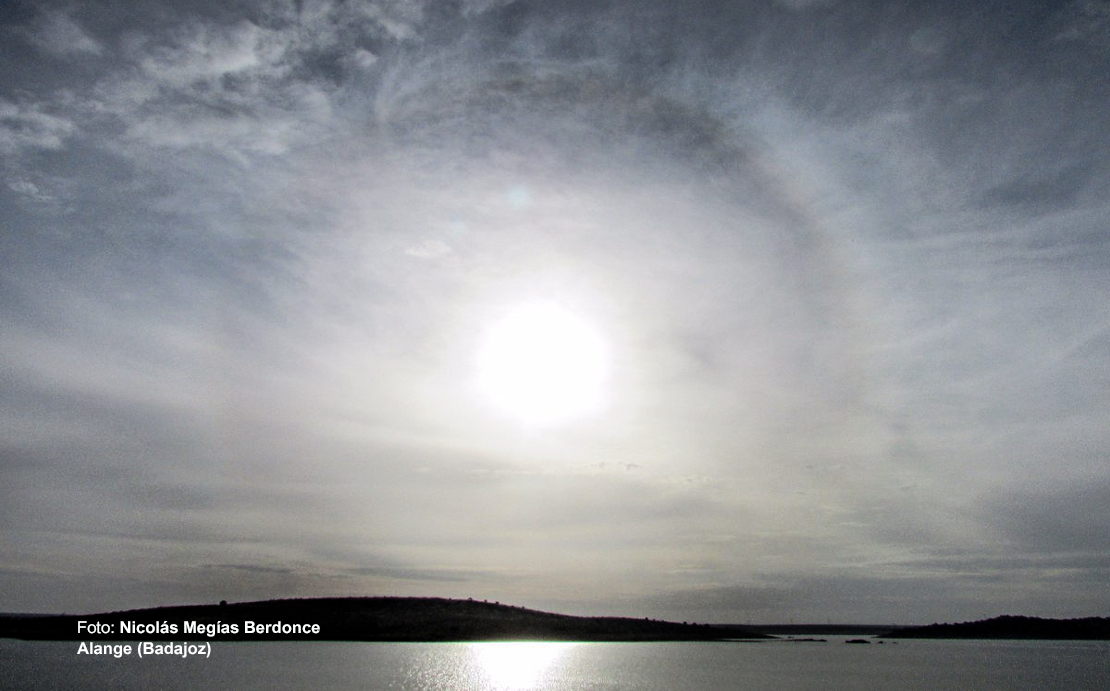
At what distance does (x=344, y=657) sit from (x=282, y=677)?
51.1m

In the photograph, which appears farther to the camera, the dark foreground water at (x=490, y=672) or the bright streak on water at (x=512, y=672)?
the bright streak on water at (x=512, y=672)

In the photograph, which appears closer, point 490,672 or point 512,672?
point 490,672

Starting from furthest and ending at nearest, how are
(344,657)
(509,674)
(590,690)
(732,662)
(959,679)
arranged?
1. (732,662)
2. (344,657)
3. (509,674)
4. (959,679)
5. (590,690)

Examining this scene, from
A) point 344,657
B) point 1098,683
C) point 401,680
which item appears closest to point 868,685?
point 1098,683

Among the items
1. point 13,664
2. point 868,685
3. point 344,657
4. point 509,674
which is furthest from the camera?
point 344,657

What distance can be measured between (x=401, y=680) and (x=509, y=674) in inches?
1493

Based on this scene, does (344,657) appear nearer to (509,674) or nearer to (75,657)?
(509,674)

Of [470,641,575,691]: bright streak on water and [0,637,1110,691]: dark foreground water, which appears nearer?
[0,637,1110,691]: dark foreground water

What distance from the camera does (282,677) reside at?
108 m

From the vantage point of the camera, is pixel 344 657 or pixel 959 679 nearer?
pixel 959 679

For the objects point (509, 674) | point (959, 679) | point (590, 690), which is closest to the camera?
point (590, 690)

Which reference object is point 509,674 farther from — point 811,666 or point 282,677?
point 811,666

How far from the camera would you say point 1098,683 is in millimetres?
126875

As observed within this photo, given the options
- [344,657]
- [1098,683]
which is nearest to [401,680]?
[344,657]
